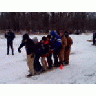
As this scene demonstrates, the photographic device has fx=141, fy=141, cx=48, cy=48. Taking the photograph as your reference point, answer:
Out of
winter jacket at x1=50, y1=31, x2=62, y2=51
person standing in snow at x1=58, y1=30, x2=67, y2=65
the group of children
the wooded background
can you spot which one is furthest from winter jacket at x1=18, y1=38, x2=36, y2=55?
the wooded background

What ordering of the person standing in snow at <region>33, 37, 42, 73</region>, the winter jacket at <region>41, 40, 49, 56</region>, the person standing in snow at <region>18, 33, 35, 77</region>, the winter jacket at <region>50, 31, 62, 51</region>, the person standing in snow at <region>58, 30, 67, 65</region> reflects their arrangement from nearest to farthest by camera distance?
the person standing in snow at <region>18, 33, 35, 77</region> → the person standing in snow at <region>33, 37, 42, 73</region> → the winter jacket at <region>41, 40, 49, 56</region> → the winter jacket at <region>50, 31, 62, 51</region> → the person standing in snow at <region>58, 30, 67, 65</region>

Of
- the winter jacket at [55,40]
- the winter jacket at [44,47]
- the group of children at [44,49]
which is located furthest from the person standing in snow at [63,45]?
the winter jacket at [44,47]

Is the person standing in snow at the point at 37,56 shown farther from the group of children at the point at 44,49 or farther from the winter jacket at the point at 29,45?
the winter jacket at the point at 29,45

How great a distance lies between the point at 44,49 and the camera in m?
6.15

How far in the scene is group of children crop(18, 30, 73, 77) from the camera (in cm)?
573

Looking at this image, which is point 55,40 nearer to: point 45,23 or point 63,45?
point 63,45

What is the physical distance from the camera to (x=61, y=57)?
22.8ft

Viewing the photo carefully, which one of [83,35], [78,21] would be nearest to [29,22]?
[78,21]

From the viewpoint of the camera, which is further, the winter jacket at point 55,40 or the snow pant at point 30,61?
the winter jacket at point 55,40

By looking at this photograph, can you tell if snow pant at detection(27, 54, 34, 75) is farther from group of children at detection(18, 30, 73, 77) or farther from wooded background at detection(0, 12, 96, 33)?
wooded background at detection(0, 12, 96, 33)

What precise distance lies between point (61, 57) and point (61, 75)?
1.37m

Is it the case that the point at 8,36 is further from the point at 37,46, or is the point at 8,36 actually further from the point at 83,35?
the point at 83,35

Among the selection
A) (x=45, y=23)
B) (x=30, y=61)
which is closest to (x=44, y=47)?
(x=30, y=61)

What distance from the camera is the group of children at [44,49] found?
5734 millimetres
